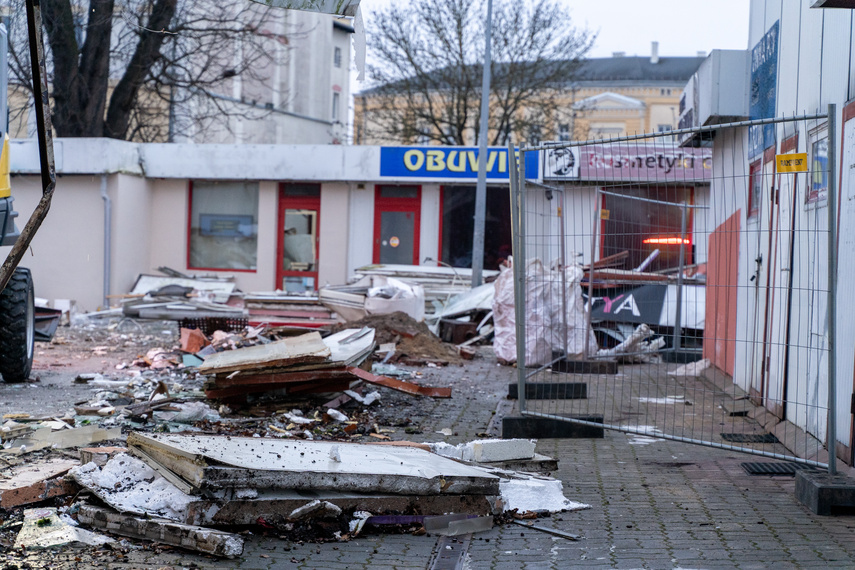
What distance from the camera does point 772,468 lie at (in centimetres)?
645

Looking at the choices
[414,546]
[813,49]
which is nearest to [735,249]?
[813,49]

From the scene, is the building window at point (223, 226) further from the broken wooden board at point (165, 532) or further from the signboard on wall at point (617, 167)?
the broken wooden board at point (165, 532)

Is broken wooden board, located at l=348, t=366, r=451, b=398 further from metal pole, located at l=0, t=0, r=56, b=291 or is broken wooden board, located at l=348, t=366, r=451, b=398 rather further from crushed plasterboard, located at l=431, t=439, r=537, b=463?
metal pole, located at l=0, t=0, r=56, b=291

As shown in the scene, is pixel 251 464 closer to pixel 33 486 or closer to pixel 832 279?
pixel 33 486

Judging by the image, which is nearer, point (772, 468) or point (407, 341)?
point (772, 468)

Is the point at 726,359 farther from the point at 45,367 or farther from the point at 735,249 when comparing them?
the point at 45,367

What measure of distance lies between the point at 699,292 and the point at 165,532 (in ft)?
40.2

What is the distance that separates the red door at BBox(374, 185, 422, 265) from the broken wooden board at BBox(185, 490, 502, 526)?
57.5ft

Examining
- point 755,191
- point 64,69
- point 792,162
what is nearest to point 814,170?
point 792,162

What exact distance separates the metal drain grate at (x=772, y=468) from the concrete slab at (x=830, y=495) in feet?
3.21

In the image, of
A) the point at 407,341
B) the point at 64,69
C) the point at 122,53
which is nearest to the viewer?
the point at 407,341

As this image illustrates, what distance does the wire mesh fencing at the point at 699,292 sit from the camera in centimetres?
694

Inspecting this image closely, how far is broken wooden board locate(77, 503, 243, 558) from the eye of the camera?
13.8 ft

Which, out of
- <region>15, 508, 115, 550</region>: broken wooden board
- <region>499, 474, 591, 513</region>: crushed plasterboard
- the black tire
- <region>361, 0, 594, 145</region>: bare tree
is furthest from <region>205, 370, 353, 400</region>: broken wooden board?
<region>361, 0, 594, 145</region>: bare tree
